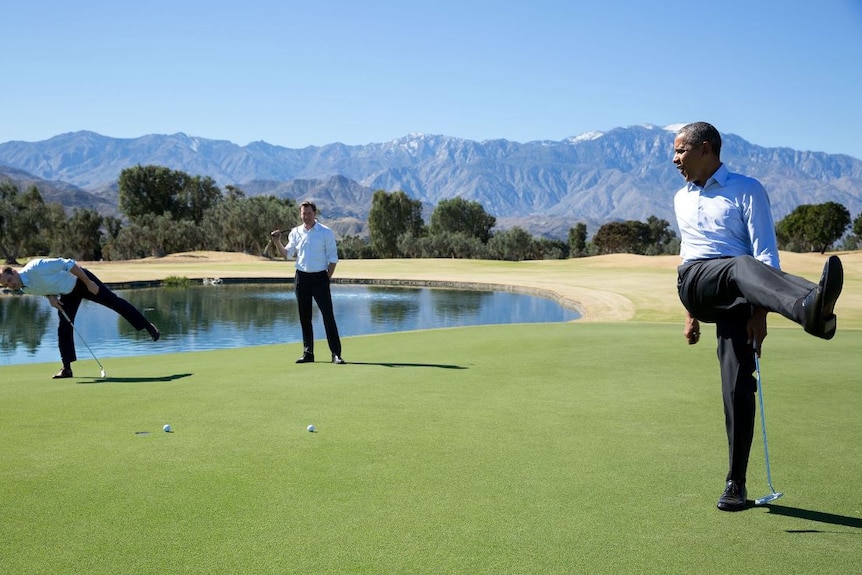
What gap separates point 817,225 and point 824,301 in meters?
101

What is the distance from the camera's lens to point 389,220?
11094 cm

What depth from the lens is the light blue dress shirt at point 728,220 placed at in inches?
154

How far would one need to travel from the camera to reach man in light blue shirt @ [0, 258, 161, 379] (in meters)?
8.80

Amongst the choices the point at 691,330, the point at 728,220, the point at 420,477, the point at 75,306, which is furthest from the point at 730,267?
the point at 75,306

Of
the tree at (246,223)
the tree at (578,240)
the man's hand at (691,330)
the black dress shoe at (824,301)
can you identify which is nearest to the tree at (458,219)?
the tree at (578,240)

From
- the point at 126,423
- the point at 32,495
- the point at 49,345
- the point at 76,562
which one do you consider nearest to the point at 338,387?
the point at 126,423

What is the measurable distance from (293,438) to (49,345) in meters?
17.3

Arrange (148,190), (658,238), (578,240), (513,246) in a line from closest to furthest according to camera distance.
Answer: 1. (148,190)
2. (513,246)
3. (578,240)
4. (658,238)

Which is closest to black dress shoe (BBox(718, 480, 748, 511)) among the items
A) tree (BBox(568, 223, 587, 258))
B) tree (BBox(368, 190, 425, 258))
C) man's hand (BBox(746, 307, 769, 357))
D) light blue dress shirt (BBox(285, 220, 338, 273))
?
man's hand (BBox(746, 307, 769, 357))

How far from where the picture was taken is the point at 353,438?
5.08 metres

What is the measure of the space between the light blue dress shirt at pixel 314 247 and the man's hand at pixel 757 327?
6.82 metres

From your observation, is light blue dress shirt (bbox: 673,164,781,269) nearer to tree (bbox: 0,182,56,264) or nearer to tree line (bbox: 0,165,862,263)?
tree (bbox: 0,182,56,264)

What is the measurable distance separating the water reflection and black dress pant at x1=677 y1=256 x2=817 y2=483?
53.1ft

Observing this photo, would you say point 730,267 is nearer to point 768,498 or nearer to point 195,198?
point 768,498
